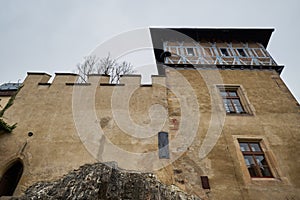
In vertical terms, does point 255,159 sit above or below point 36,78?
below

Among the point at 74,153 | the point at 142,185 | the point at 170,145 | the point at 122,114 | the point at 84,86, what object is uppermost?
the point at 84,86

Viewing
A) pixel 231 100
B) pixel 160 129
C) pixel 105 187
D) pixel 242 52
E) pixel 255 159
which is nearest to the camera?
pixel 105 187

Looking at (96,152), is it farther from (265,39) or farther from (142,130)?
(265,39)

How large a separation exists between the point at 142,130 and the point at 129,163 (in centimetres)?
122

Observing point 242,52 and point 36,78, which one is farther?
point 242,52

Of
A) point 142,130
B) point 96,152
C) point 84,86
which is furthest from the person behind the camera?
point 84,86

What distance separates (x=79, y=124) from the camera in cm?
626

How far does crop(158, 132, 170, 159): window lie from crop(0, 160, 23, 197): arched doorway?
13.8 feet

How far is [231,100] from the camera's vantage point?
7703mm

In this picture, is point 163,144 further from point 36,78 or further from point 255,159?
point 36,78

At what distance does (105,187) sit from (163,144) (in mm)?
2280

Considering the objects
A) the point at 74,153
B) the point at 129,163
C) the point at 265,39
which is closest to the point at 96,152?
the point at 74,153

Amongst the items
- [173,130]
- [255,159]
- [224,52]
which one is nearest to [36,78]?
[173,130]

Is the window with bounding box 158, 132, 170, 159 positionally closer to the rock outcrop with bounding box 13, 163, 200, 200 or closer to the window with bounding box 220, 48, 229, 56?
the rock outcrop with bounding box 13, 163, 200, 200
